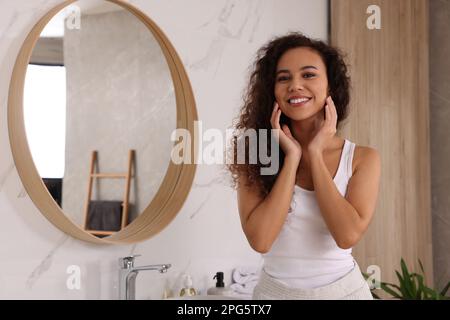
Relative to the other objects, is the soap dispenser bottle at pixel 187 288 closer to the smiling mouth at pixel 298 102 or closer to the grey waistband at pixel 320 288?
the grey waistband at pixel 320 288

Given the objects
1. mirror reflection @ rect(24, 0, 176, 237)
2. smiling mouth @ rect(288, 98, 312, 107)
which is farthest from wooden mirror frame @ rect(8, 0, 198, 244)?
smiling mouth @ rect(288, 98, 312, 107)

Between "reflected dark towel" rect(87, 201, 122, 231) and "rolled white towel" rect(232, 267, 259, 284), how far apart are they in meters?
0.45

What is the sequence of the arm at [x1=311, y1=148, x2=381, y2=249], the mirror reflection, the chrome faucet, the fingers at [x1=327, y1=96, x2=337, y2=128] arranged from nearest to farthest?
the arm at [x1=311, y1=148, x2=381, y2=249] → the fingers at [x1=327, y1=96, x2=337, y2=128] → the mirror reflection → the chrome faucet

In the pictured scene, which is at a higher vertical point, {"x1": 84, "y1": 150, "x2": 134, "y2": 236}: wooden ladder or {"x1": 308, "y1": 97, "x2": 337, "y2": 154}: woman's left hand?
{"x1": 308, "y1": 97, "x2": 337, "y2": 154}: woman's left hand

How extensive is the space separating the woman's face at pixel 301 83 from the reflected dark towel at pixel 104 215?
53 cm

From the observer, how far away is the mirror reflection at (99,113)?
1350 millimetres

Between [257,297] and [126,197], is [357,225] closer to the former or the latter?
[257,297]

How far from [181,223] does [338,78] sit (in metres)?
0.66

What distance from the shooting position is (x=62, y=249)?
1.39 meters

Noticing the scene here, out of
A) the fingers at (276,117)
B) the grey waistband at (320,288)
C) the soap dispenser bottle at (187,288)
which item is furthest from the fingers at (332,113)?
the soap dispenser bottle at (187,288)

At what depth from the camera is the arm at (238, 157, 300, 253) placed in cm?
113

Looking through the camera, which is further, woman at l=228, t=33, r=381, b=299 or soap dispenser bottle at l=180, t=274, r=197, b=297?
soap dispenser bottle at l=180, t=274, r=197, b=297

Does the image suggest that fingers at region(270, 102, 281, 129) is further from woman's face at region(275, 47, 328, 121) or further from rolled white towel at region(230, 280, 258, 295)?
rolled white towel at region(230, 280, 258, 295)

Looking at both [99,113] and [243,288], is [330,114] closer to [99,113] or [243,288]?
[99,113]
